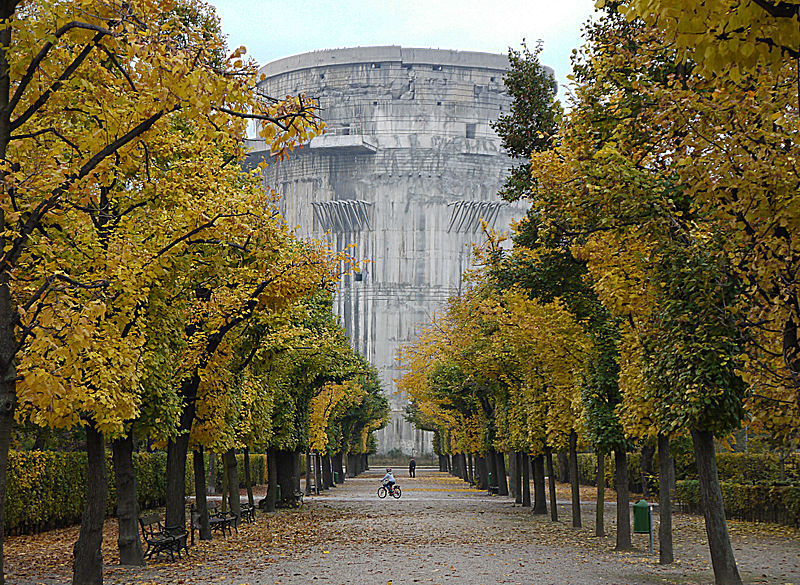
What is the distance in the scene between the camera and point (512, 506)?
126 ft

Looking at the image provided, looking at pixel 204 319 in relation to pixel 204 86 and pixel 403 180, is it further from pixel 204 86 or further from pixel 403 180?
pixel 403 180

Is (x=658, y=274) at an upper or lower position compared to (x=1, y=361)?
upper

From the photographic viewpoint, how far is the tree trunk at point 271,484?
34750 mm

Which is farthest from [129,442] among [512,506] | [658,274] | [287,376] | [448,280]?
[448,280]

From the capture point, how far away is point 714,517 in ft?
44.8

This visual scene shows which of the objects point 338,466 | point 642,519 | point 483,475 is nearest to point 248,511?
point 642,519

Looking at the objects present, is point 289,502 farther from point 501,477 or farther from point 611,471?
point 611,471

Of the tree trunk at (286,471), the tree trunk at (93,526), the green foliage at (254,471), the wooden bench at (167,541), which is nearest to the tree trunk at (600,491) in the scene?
the wooden bench at (167,541)

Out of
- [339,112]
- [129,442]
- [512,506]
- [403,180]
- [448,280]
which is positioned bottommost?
[512,506]

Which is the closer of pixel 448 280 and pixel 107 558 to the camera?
pixel 107 558

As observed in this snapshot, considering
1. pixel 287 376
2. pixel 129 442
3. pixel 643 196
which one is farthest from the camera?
pixel 287 376

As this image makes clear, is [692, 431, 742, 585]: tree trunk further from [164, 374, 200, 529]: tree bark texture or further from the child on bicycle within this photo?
the child on bicycle

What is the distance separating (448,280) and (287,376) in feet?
194

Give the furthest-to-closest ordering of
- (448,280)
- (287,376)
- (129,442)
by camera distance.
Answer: (448,280), (287,376), (129,442)
